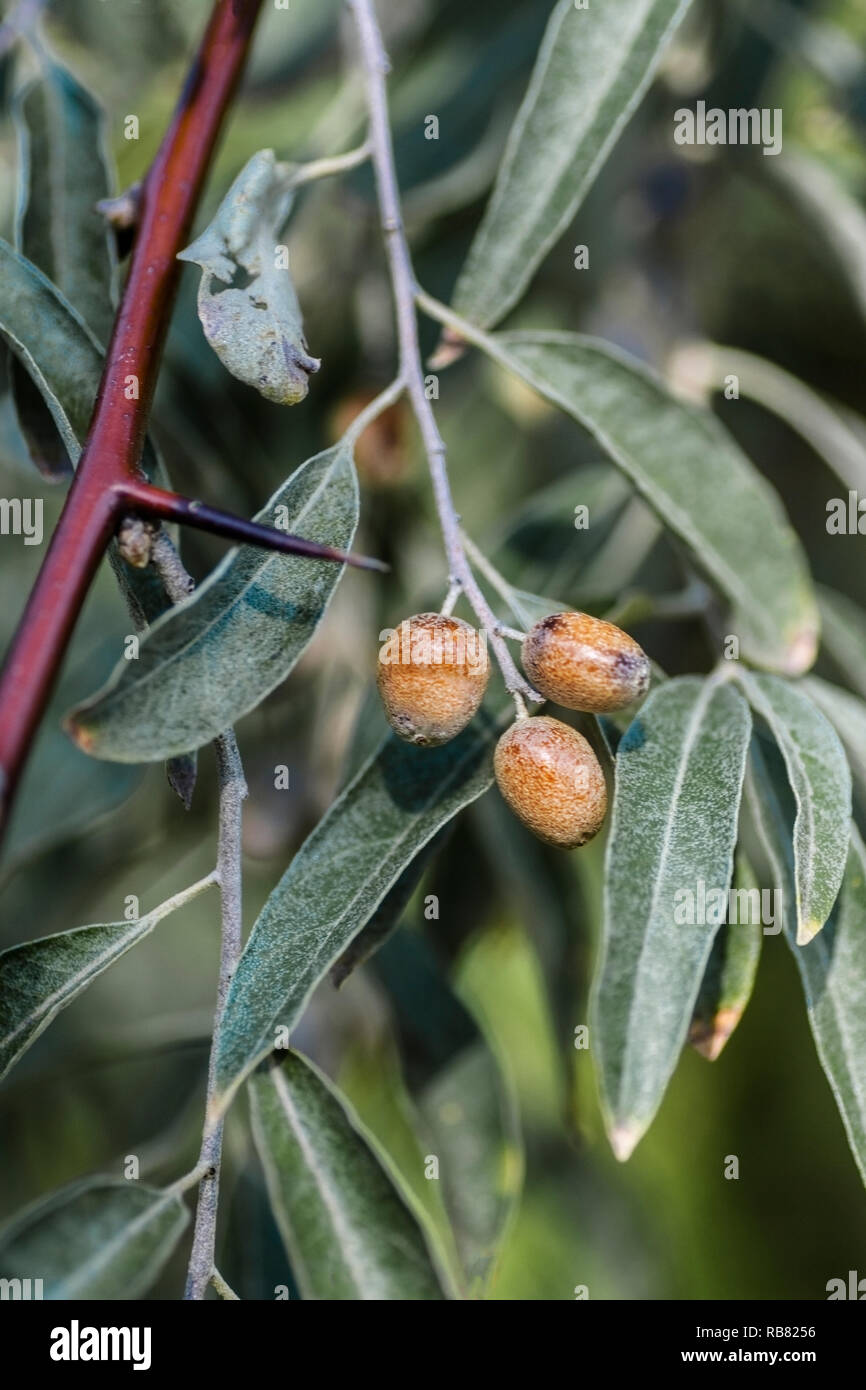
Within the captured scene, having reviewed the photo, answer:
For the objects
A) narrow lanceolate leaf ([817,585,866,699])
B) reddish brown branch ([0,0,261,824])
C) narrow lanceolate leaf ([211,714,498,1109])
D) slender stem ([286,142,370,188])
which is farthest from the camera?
A: narrow lanceolate leaf ([817,585,866,699])

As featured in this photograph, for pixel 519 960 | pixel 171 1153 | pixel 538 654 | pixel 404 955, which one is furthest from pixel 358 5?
pixel 519 960

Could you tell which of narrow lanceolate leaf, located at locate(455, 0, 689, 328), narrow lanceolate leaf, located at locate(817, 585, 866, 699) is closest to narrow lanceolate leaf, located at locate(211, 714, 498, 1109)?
narrow lanceolate leaf, located at locate(455, 0, 689, 328)

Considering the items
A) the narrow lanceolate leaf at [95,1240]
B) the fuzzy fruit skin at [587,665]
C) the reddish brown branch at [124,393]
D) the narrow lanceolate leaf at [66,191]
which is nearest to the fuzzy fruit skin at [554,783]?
the fuzzy fruit skin at [587,665]

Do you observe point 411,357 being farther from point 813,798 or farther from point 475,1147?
point 475,1147

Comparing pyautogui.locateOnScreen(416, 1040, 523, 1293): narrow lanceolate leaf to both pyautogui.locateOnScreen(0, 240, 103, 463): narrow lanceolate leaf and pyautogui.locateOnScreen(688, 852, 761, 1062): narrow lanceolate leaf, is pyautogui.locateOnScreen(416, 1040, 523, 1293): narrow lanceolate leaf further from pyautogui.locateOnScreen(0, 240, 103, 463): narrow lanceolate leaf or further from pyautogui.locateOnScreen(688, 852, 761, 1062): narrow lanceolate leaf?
pyautogui.locateOnScreen(0, 240, 103, 463): narrow lanceolate leaf

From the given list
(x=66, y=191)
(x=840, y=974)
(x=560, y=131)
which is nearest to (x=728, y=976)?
(x=840, y=974)

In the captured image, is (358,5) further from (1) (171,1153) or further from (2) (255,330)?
(1) (171,1153)

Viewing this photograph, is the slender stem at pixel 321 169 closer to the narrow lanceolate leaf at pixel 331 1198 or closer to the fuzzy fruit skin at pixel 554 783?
the fuzzy fruit skin at pixel 554 783
